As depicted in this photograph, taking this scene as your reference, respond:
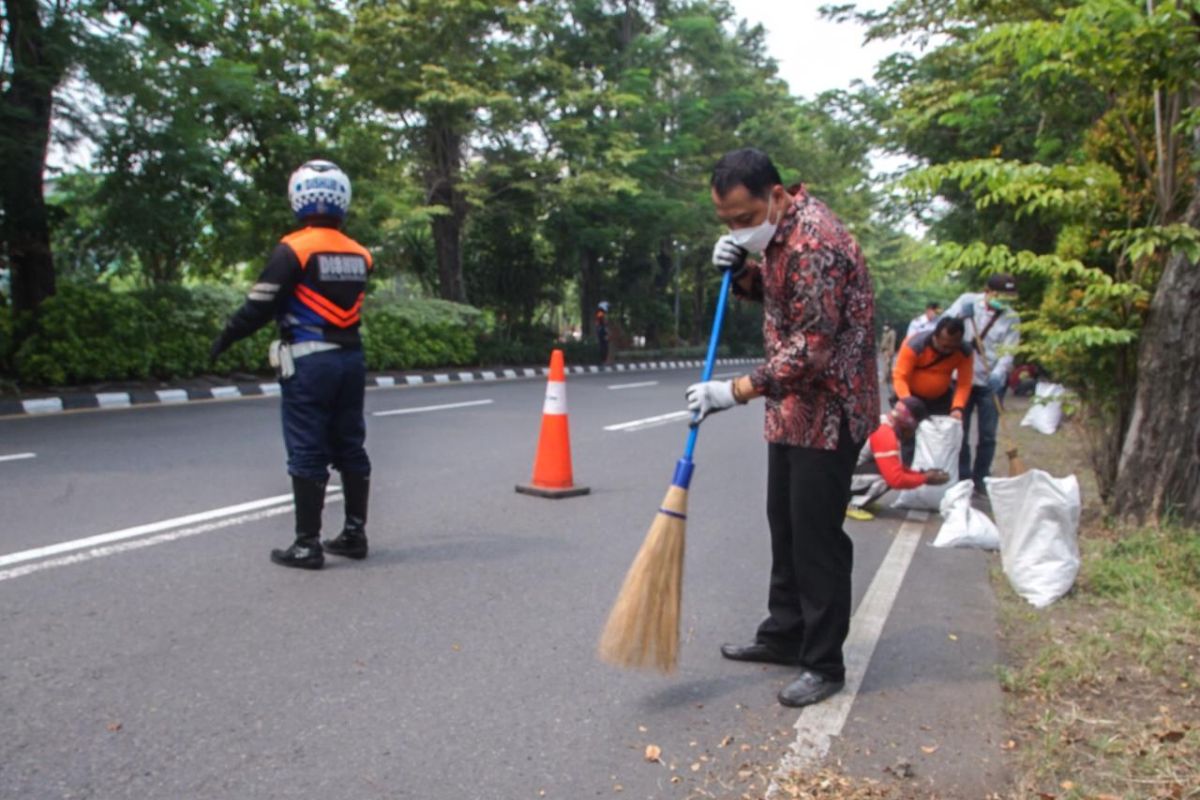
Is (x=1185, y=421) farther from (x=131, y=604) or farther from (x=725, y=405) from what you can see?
(x=131, y=604)

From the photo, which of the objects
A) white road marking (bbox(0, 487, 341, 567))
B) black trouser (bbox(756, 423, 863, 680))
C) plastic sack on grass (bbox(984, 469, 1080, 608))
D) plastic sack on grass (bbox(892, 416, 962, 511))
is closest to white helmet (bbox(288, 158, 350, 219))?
white road marking (bbox(0, 487, 341, 567))

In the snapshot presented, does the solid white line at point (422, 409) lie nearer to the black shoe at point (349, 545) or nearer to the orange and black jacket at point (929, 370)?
the orange and black jacket at point (929, 370)

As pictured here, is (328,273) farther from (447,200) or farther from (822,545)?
(447,200)

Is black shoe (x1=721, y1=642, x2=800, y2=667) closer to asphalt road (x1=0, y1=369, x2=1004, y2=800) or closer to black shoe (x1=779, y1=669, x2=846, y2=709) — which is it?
asphalt road (x1=0, y1=369, x2=1004, y2=800)

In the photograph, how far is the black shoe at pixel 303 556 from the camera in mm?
4898

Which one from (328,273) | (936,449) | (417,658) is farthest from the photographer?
(936,449)

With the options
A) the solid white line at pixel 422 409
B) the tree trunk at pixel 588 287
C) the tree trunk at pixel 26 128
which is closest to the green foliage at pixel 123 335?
the tree trunk at pixel 26 128

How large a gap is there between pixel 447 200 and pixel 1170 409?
71.9 ft

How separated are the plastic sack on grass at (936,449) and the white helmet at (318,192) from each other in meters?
4.24

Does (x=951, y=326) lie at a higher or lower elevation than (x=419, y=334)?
higher

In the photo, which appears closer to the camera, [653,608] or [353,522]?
[653,608]

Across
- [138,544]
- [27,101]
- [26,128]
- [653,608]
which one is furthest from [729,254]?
[27,101]

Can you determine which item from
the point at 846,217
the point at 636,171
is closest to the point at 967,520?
the point at 636,171

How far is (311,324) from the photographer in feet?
15.9
